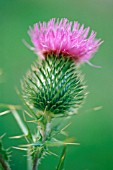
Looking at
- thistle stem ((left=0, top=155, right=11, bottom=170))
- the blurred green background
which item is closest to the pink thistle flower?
thistle stem ((left=0, top=155, right=11, bottom=170))

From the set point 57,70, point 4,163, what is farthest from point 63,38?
point 4,163

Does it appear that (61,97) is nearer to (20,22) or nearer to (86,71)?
(86,71)

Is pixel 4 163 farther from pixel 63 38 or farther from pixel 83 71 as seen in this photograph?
pixel 83 71

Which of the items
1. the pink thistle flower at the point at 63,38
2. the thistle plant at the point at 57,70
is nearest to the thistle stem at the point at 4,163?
the thistle plant at the point at 57,70

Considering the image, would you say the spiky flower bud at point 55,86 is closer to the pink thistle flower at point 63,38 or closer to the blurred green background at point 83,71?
the pink thistle flower at point 63,38

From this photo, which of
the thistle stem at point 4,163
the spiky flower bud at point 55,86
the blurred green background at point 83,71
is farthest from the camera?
the blurred green background at point 83,71

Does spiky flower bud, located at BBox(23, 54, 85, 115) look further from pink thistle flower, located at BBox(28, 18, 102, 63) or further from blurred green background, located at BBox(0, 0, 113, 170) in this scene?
blurred green background, located at BBox(0, 0, 113, 170)

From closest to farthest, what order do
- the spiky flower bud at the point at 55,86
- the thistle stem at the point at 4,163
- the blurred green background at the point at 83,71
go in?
the thistle stem at the point at 4,163, the spiky flower bud at the point at 55,86, the blurred green background at the point at 83,71
